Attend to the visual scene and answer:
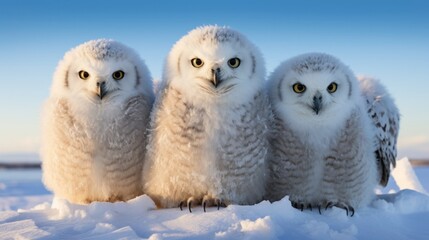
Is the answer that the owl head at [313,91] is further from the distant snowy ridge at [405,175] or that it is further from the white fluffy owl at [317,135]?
the distant snowy ridge at [405,175]

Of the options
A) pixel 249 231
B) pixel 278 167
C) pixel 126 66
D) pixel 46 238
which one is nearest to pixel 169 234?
pixel 249 231

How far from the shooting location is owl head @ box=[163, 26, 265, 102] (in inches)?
124

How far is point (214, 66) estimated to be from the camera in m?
3.12

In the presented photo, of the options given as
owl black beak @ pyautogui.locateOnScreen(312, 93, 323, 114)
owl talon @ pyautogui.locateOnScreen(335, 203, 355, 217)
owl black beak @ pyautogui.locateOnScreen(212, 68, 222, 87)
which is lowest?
owl talon @ pyautogui.locateOnScreen(335, 203, 355, 217)

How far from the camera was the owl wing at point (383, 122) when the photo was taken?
401cm

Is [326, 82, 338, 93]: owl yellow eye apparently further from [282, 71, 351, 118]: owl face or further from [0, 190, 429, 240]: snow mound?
[0, 190, 429, 240]: snow mound

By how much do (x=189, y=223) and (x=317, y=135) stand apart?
95 centimetres

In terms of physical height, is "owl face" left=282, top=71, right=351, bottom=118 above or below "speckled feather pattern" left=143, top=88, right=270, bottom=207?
Result: above

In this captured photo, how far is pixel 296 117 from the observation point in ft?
11.1

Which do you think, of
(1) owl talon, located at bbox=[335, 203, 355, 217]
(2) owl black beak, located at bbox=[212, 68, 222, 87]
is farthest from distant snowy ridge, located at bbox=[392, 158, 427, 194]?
(2) owl black beak, located at bbox=[212, 68, 222, 87]

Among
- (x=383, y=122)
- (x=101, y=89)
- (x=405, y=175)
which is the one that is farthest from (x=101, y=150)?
(x=405, y=175)

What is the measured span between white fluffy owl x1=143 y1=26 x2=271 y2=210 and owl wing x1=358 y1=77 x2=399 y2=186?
1.06 meters

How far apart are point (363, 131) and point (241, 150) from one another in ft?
2.80

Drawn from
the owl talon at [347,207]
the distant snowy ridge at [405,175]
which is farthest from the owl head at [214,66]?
the distant snowy ridge at [405,175]
